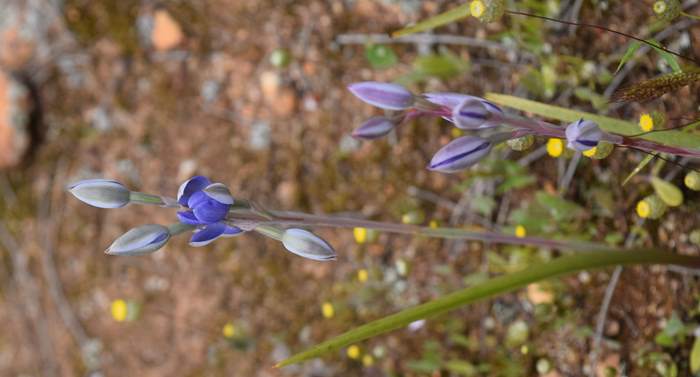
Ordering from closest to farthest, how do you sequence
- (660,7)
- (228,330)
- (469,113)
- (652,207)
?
1. (469,113)
2. (660,7)
3. (652,207)
4. (228,330)

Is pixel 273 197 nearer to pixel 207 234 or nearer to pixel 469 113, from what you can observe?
pixel 207 234

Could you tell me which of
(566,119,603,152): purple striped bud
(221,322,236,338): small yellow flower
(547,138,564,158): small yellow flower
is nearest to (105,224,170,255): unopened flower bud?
(566,119,603,152): purple striped bud

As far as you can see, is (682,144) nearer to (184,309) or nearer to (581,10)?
(581,10)

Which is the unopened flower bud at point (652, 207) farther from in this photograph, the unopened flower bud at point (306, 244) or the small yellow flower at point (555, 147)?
the unopened flower bud at point (306, 244)

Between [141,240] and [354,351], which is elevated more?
[141,240]

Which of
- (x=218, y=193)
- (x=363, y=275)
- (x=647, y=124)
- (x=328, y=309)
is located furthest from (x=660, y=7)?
(x=328, y=309)
